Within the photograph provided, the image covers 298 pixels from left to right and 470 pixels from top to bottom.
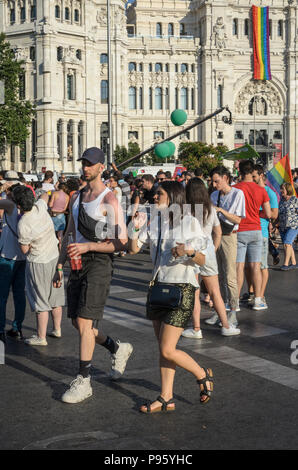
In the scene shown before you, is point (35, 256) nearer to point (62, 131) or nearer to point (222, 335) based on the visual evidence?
point (222, 335)

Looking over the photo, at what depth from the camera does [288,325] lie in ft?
26.6

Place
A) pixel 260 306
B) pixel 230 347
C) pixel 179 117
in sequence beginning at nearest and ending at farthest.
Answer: pixel 230 347 < pixel 260 306 < pixel 179 117

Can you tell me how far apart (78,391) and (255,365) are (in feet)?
6.14

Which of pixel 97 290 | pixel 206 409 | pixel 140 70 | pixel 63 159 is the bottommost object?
pixel 206 409

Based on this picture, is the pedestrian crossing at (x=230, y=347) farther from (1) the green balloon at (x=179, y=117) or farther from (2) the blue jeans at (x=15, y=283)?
(1) the green balloon at (x=179, y=117)

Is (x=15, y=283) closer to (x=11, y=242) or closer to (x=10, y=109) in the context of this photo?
(x=11, y=242)

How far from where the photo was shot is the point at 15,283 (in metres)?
7.64

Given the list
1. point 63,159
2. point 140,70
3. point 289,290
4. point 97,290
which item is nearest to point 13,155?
point 63,159

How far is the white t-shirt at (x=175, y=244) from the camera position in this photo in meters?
5.09

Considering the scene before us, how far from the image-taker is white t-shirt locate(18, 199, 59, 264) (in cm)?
704

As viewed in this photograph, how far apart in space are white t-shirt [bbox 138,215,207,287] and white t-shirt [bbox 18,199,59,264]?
7.27 ft

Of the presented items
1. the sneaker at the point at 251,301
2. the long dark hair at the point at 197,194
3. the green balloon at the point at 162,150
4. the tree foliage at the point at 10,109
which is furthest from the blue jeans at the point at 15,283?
the tree foliage at the point at 10,109

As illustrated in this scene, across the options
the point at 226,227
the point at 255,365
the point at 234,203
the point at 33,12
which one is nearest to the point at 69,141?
the point at 33,12

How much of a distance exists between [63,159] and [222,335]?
5555cm
